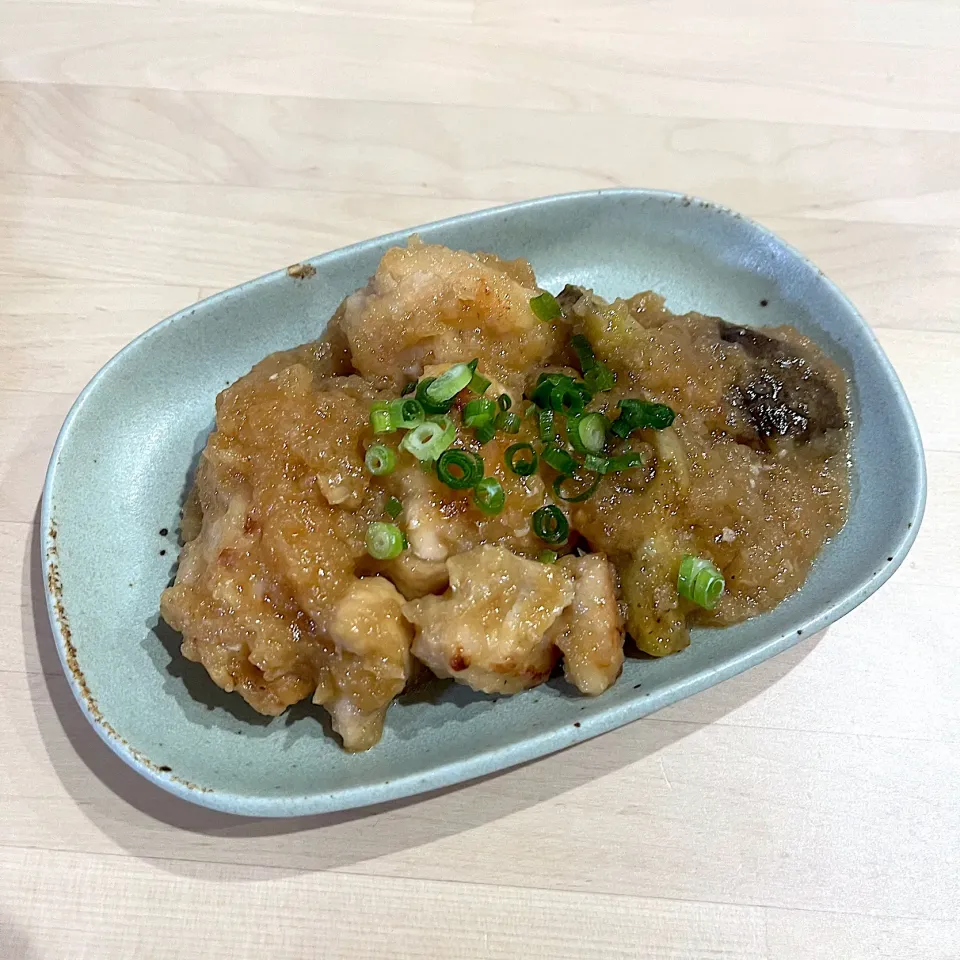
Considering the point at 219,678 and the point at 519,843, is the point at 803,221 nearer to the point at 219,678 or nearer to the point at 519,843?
Answer: the point at 519,843

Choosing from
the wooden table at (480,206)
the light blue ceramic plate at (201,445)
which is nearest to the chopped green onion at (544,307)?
the light blue ceramic plate at (201,445)

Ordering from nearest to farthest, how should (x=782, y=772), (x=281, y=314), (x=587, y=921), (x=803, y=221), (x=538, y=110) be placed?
(x=587, y=921) → (x=782, y=772) → (x=281, y=314) → (x=803, y=221) → (x=538, y=110)

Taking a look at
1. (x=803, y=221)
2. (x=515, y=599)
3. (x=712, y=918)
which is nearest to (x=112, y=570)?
(x=515, y=599)

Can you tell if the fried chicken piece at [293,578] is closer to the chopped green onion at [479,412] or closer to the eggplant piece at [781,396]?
the chopped green onion at [479,412]

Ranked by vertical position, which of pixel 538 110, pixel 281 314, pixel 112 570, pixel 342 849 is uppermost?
pixel 538 110

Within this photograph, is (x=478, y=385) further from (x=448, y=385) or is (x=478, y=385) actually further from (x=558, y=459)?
(x=558, y=459)

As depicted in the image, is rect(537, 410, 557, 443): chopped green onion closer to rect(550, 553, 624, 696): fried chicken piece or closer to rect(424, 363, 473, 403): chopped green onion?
rect(424, 363, 473, 403): chopped green onion
